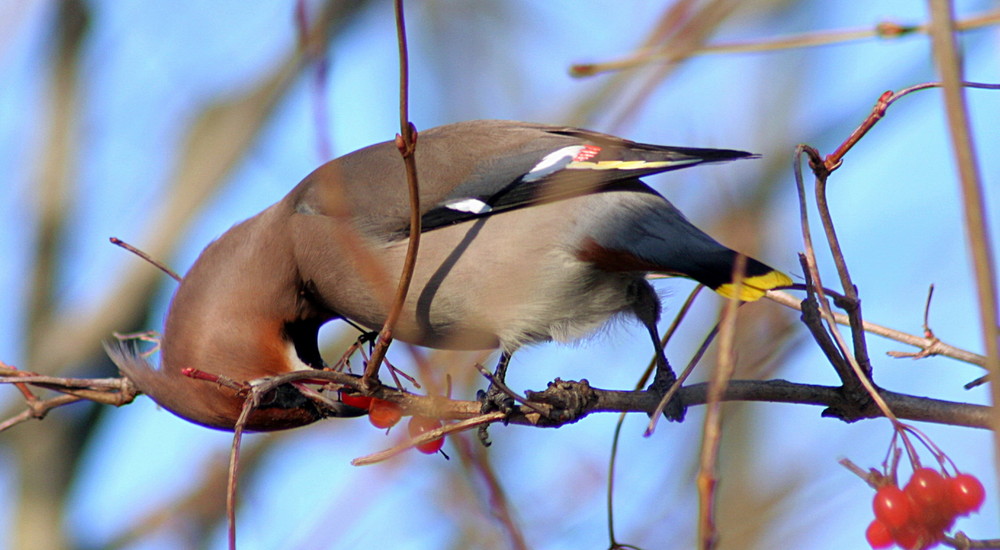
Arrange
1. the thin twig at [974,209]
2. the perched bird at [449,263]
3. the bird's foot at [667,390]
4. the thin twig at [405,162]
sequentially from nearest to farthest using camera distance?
the thin twig at [974,209], the thin twig at [405,162], the bird's foot at [667,390], the perched bird at [449,263]

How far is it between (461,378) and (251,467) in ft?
14.4

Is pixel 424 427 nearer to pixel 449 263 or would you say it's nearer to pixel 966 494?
pixel 449 263

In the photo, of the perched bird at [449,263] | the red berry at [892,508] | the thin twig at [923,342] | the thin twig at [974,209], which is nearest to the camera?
the thin twig at [974,209]

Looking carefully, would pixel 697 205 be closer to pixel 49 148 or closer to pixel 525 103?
pixel 525 103

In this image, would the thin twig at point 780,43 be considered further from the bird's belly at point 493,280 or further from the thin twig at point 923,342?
the bird's belly at point 493,280

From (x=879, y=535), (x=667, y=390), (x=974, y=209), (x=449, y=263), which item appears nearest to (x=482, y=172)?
(x=449, y=263)

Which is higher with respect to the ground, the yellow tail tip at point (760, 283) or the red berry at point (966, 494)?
the yellow tail tip at point (760, 283)

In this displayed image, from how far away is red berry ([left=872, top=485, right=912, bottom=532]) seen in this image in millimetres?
1967

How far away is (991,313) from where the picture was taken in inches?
38.6

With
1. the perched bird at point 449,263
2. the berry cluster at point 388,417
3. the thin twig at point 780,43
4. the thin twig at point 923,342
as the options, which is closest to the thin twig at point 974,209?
the thin twig at point 780,43

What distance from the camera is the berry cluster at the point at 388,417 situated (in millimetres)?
2436

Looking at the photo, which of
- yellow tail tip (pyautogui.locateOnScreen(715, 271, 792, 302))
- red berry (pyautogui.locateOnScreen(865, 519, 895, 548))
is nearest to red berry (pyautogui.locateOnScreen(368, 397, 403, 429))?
yellow tail tip (pyautogui.locateOnScreen(715, 271, 792, 302))

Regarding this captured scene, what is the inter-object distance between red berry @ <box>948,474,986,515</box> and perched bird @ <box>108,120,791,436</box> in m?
1.03

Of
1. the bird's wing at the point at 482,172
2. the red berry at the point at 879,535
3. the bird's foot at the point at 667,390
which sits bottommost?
the red berry at the point at 879,535
